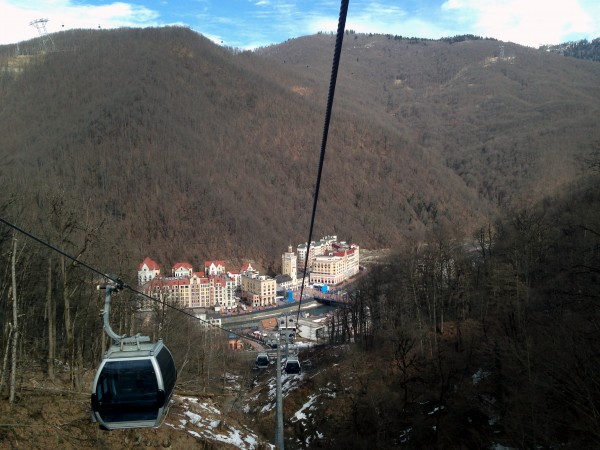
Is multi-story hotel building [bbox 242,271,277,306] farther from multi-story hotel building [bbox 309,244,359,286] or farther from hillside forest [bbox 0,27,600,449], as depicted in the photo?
hillside forest [bbox 0,27,600,449]

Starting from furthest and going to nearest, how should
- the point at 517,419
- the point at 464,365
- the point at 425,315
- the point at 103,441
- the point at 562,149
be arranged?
1. the point at 562,149
2. the point at 425,315
3. the point at 464,365
4. the point at 517,419
5. the point at 103,441

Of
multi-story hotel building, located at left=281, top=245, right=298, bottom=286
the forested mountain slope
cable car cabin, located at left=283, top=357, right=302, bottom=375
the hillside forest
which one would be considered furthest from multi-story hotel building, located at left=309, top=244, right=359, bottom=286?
cable car cabin, located at left=283, top=357, right=302, bottom=375

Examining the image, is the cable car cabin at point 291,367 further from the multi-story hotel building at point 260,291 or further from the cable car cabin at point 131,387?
the multi-story hotel building at point 260,291

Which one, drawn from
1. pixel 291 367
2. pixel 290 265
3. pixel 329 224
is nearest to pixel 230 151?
pixel 329 224

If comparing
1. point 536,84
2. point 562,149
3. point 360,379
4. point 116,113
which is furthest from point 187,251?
point 536,84

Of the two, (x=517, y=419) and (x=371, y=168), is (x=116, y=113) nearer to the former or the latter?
(x=371, y=168)

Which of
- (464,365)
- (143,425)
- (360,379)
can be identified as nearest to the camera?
(143,425)

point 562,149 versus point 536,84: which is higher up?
point 536,84

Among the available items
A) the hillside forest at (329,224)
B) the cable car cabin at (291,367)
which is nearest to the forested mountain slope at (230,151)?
the hillside forest at (329,224)
